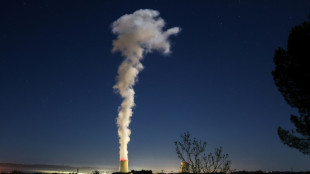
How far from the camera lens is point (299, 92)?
20.4 meters

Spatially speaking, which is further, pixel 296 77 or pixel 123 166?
pixel 123 166

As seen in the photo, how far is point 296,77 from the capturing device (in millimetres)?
20094

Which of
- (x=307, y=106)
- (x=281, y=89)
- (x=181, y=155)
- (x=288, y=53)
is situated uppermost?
(x=288, y=53)

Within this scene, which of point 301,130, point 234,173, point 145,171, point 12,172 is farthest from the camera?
point 145,171

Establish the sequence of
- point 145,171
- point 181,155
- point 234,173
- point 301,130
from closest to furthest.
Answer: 1. point 301,130
2. point 234,173
3. point 181,155
4. point 145,171

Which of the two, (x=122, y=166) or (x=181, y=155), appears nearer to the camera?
(x=181, y=155)

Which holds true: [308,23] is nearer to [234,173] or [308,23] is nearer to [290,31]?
[290,31]

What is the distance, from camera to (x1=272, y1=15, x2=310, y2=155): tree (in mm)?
19656

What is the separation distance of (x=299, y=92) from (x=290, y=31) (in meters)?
4.45

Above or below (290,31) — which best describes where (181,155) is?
below

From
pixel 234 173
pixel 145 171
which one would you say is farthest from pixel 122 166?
pixel 234 173

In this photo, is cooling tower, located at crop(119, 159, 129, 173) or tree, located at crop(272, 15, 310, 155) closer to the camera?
tree, located at crop(272, 15, 310, 155)

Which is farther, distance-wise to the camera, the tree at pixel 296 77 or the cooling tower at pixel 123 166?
the cooling tower at pixel 123 166

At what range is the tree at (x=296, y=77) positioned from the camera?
19656 millimetres
